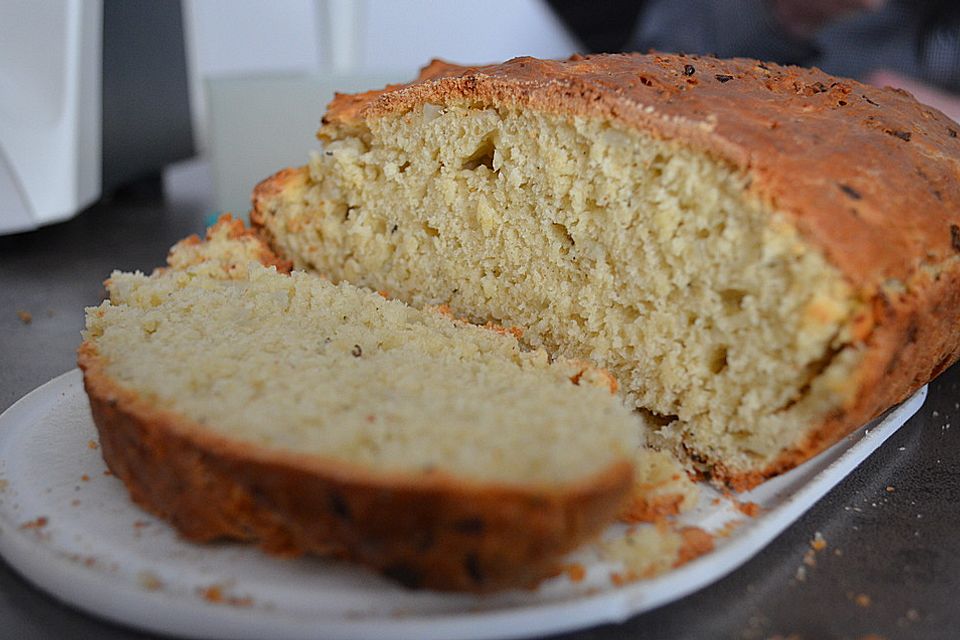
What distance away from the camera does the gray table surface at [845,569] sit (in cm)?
123

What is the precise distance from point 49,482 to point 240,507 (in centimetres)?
46

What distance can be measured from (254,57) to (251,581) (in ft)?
20.8

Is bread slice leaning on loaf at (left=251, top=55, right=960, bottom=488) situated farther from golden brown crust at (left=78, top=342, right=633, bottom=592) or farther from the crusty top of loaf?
golden brown crust at (left=78, top=342, right=633, bottom=592)

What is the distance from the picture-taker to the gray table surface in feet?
4.04

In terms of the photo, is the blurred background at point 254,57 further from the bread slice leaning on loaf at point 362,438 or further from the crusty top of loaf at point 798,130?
the bread slice leaning on loaf at point 362,438

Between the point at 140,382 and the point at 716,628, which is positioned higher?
the point at 140,382

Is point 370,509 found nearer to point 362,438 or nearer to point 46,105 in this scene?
point 362,438

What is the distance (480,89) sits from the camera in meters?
1.86

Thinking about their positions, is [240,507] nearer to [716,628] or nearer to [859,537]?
[716,628]

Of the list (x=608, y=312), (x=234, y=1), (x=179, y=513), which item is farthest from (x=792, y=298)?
(x=234, y=1)

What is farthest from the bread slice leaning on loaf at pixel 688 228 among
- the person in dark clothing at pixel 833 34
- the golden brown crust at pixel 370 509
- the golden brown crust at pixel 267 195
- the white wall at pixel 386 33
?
the white wall at pixel 386 33

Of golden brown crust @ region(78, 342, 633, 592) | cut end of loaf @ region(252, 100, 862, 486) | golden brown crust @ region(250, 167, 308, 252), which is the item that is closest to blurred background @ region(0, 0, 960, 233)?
golden brown crust @ region(250, 167, 308, 252)

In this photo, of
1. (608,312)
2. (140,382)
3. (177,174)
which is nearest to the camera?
(140,382)

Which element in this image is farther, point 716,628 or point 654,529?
point 654,529
